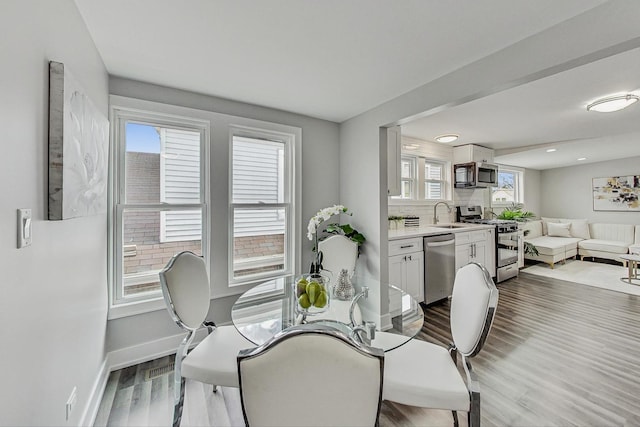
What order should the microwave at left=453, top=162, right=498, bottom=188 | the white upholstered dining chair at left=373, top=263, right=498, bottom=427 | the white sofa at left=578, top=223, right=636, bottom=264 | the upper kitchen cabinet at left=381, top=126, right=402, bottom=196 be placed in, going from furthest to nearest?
1. the white sofa at left=578, top=223, right=636, bottom=264
2. the microwave at left=453, top=162, right=498, bottom=188
3. the upper kitchen cabinet at left=381, top=126, right=402, bottom=196
4. the white upholstered dining chair at left=373, top=263, right=498, bottom=427

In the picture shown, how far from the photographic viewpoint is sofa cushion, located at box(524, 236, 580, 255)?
564cm

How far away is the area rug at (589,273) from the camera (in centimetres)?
439

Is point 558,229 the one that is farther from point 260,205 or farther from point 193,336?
point 193,336

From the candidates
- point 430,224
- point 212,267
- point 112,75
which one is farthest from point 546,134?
point 112,75

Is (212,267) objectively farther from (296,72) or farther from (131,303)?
(296,72)

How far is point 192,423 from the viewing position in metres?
1.68

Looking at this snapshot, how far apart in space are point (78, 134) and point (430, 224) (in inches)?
184

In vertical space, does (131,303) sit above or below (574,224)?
below

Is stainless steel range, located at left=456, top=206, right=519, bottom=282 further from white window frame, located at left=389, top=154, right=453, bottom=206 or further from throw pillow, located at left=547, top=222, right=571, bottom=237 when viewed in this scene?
throw pillow, located at left=547, top=222, right=571, bottom=237

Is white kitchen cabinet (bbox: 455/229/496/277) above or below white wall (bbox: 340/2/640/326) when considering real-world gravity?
below

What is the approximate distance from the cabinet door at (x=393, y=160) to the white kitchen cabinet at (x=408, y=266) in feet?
2.19

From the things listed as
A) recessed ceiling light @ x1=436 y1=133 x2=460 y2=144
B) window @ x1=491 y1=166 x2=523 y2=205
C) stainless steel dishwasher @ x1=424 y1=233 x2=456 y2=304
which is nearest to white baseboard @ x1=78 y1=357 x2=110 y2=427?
stainless steel dishwasher @ x1=424 y1=233 x2=456 y2=304

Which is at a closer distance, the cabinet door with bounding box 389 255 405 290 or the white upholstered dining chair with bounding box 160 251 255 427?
the white upholstered dining chair with bounding box 160 251 255 427

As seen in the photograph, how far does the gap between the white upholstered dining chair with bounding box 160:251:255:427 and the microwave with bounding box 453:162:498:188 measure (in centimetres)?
456
